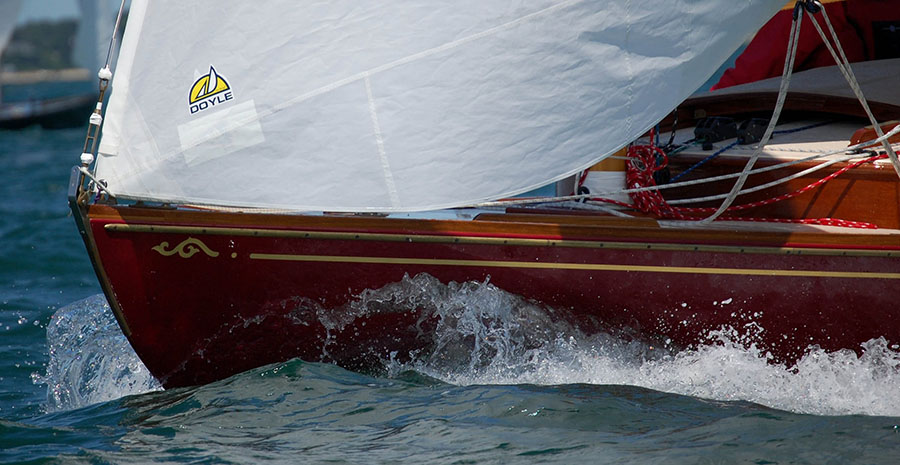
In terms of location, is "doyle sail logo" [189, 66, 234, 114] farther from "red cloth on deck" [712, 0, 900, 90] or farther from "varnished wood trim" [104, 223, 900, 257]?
"red cloth on deck" [712, 0, 900, 90]

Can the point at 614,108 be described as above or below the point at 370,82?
below

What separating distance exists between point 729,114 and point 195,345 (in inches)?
116

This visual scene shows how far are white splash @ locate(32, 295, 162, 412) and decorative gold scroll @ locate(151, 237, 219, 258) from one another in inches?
27.2

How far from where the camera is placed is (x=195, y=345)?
13.4 feet

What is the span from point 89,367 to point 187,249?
3.23 ft

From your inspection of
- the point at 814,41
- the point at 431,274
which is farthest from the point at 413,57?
the point at 814,41

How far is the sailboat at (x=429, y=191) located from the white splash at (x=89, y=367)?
32cm

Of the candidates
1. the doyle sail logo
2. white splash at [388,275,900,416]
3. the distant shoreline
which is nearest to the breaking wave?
white splash at [388,275,900,416]

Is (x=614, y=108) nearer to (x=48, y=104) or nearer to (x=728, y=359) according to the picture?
(x=728, y=359)

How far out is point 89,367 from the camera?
449cm

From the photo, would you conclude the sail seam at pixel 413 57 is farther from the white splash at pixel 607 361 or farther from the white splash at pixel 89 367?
the white splash at pixel 89 367

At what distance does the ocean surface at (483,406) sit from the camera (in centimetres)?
342

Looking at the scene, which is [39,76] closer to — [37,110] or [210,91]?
[37,110]

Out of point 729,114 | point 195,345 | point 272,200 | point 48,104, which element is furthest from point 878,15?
point 48,104
